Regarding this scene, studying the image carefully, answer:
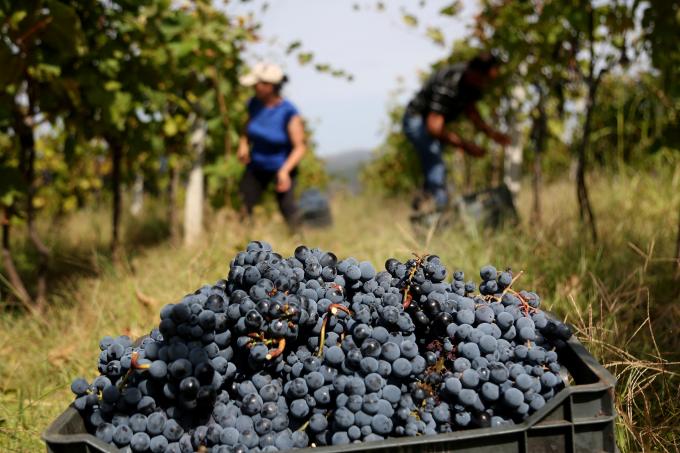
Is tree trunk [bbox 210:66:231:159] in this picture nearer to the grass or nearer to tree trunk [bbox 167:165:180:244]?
tree trunk [bbox 167:165:180:244]

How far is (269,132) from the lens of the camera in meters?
4.61

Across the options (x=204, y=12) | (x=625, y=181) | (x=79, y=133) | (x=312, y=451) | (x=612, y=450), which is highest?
(x=204, y=12)

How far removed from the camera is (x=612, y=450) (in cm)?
116

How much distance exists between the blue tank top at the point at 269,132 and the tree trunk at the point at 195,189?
49cm

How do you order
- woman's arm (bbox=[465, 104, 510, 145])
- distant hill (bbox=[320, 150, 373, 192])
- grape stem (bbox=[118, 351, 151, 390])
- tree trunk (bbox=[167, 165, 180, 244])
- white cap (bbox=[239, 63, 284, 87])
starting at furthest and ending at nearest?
1. distant hill (bbox=[320, 150, 373, 192])
2. woman's arm (bbox=[465, 104, 510, 145])
3. tree trunk (bbox=[167, 165, 180, 244])
4. white cap (bbox=[239, 63, 284, 87])
5. grape stem (bbox=[118, 351, 151, 390])

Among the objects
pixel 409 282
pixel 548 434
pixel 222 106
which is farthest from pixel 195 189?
pixel 548 434

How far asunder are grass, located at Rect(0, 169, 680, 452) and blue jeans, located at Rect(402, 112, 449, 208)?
37.2 inches

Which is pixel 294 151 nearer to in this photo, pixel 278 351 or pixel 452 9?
pixel 452 9

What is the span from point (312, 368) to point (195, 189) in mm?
3943

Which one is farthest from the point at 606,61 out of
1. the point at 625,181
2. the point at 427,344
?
the point at 427,344

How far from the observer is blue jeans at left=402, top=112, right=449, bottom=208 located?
540cm

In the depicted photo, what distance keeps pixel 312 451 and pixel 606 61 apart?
11.3 feet

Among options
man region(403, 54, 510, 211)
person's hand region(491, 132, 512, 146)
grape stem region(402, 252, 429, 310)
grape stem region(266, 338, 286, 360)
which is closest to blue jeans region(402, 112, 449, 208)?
man region(403, 54, 510, 211)

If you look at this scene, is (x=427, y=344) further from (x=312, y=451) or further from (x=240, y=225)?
(x=240, y=225)
